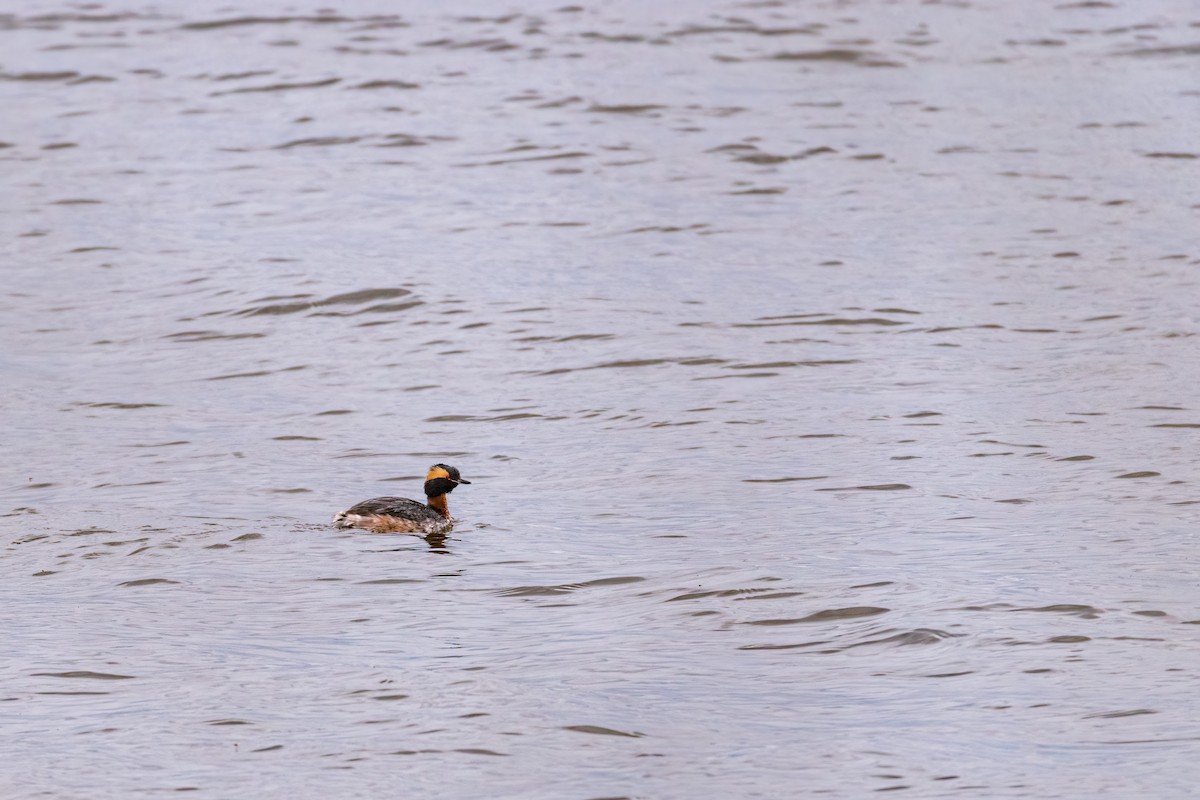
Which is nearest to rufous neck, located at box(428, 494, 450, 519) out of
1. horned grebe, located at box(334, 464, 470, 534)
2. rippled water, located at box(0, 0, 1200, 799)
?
horned grebe, located at box(334, 464, 470, 534)

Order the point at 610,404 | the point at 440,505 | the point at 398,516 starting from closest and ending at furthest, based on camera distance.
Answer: the point at 398,516
the point at 440,505
the point at 610,404

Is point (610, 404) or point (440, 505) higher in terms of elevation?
point (440, 505)

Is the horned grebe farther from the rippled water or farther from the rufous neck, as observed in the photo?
the rippled water

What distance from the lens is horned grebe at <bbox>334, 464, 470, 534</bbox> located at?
37.8 ft

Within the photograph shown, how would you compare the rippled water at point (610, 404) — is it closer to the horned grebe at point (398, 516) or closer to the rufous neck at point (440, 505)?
the horned grebe at point (398, 516)

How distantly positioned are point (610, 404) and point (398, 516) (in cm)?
318

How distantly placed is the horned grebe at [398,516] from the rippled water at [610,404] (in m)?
0.13

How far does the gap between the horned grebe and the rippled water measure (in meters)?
0.13

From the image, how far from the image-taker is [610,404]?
47.3 feet

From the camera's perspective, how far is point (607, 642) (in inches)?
378

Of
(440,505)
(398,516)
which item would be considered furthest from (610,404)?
(398,516)

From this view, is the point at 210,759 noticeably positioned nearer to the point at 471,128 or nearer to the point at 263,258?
the point at 263,258

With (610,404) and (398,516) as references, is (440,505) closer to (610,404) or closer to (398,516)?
(398,516)

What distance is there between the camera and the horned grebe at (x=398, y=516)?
11.5 meters
